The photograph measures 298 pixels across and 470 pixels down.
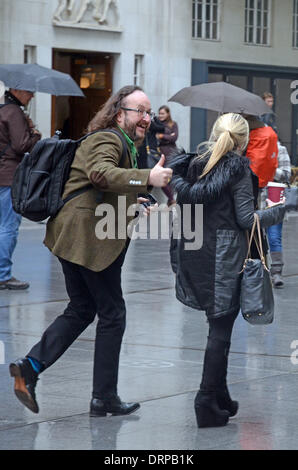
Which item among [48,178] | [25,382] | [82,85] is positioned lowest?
[25,382]

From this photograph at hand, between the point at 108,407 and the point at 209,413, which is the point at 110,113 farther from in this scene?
the point at 209,413

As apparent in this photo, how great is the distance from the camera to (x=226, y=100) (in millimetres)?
12906

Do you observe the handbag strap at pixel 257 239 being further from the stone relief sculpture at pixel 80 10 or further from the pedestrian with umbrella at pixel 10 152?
the stone relief sculpture at pixel 80 10

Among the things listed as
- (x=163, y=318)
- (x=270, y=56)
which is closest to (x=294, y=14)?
(x=270, y=56)

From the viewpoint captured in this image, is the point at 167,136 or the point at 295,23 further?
the point at 295,23

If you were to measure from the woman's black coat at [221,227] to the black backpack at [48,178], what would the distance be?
49cm

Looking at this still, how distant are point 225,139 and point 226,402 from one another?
1.43 meters

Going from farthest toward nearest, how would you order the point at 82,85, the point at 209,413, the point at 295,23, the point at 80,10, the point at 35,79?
the point at 295,23, the point at 82,85, the point at 80,10, the point at 35,79, the point at 209,413

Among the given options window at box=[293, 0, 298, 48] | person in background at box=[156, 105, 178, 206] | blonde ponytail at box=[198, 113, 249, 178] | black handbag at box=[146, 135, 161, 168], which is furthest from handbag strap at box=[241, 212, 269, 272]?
window at box=[293, 0, 298, 48]

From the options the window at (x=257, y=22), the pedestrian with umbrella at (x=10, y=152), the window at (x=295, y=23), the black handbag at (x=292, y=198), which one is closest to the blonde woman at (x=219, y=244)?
the black handbag at (x=292, y=198)

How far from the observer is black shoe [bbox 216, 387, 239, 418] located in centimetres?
620

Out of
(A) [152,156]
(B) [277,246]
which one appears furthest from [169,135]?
(B) [277,246]

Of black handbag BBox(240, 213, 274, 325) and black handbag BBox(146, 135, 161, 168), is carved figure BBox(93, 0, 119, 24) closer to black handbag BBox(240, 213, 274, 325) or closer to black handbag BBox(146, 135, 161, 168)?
black handbag BBox(146, 135, 161, 168)

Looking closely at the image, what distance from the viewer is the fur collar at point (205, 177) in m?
6.07
